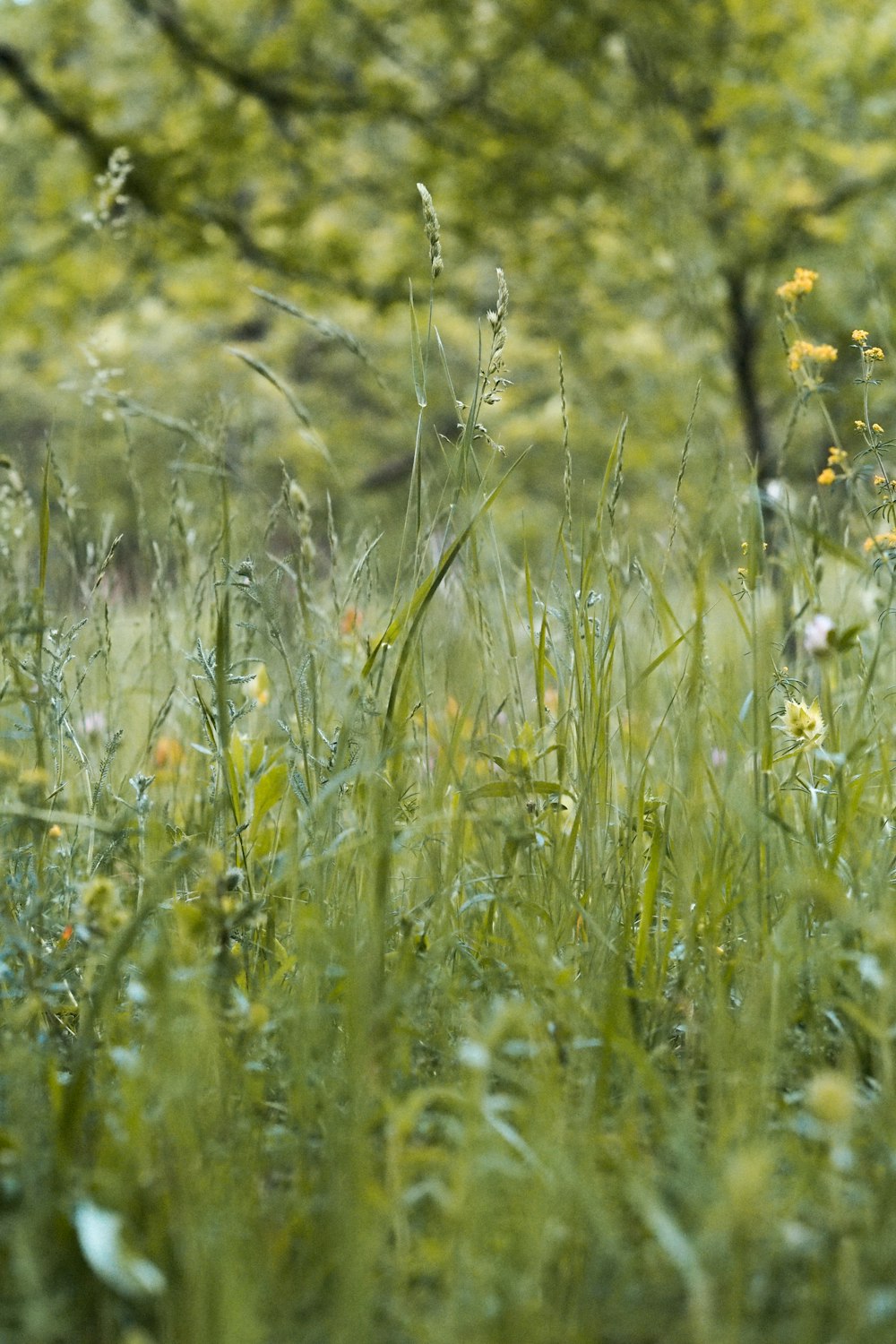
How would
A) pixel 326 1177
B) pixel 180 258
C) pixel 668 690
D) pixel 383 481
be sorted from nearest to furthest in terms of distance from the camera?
pixel 326 1177, pixel 668 690, pixel 180 258, pixel 383 481

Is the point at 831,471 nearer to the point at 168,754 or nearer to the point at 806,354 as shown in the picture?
the point at 806,354

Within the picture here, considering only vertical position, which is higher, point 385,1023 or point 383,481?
point 383,481

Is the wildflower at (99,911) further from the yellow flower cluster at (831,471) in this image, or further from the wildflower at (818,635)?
the yellow flower cluster at (831,471)

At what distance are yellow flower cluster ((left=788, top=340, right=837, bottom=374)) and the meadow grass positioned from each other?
0.14 meters

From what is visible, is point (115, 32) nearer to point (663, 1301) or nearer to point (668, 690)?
point (668, 690)

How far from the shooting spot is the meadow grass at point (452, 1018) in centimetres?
77

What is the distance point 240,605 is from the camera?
6.46 ft

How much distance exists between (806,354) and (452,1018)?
0.98 meters

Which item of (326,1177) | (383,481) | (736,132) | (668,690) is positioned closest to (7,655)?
(326,1177)

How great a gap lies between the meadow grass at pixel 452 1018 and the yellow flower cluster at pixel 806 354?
0.14 m

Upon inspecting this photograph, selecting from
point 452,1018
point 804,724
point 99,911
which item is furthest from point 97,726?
point 804,724

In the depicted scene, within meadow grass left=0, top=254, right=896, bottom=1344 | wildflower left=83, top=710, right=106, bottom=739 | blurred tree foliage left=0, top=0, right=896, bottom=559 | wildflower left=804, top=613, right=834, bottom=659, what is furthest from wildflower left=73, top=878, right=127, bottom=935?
blurred tree foliage left=0, top=0, right=896, bottom=559

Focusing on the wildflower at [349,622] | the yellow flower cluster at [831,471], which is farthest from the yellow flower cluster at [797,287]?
the wildflower at [349,622]

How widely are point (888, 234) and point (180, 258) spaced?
4.45 m
